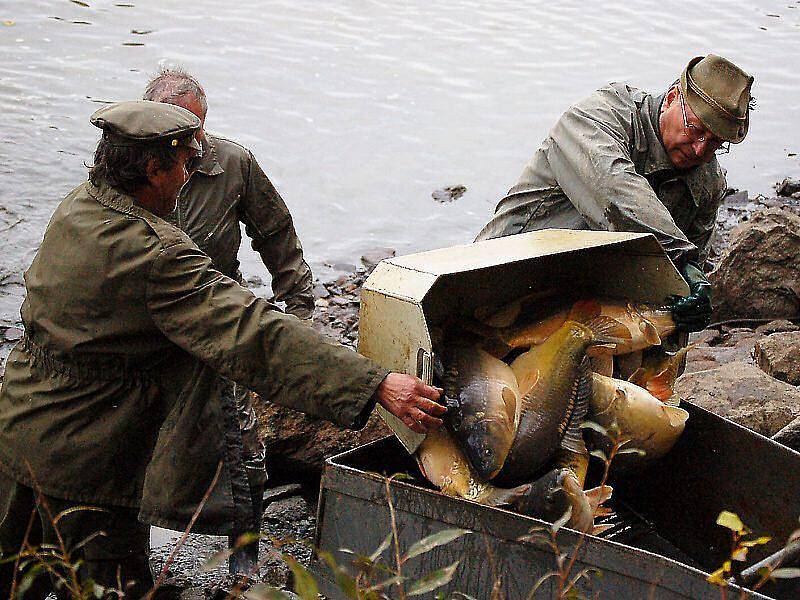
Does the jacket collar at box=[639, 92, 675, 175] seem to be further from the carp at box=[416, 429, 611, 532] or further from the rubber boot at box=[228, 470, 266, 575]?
the rubber boot at box=[228, 470, 266, 575]

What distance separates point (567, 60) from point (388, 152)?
166 inches

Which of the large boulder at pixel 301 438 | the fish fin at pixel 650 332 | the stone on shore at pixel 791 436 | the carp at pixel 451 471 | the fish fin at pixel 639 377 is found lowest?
the large boulder at pixel 301 438

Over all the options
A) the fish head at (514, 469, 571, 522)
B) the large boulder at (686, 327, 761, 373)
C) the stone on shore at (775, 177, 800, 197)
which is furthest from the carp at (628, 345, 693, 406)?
the stone on shore at (775, 177, 800, 197)

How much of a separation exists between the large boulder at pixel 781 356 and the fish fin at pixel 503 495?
3.50 meters

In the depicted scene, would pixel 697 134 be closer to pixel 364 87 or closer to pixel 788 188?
pixel 788 188

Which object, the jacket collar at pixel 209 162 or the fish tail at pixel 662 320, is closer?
the fish tail at pixel 662 320

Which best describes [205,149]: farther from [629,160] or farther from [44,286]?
[629,160]

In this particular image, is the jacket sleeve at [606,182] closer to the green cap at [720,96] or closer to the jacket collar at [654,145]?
the jacket collar at [654,145]

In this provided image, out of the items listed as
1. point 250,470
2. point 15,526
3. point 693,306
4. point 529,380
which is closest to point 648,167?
point 693,306

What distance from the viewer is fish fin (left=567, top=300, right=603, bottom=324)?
4.21 metres

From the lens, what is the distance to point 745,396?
5434mm

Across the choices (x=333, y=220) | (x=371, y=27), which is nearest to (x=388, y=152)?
(x=333, y=220)

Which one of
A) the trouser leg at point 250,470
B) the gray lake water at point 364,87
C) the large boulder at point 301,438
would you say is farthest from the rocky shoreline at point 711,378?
the gray lake water at point 364,87

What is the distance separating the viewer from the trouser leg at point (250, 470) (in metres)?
4.66
